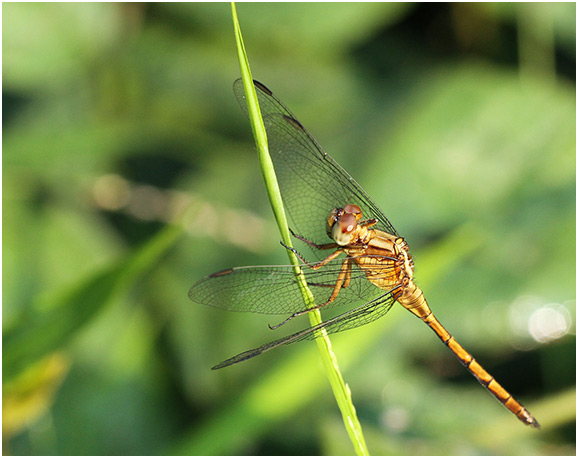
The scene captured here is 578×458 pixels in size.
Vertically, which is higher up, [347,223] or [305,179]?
[305,179]

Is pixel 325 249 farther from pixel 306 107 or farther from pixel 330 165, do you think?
pixel 306 107

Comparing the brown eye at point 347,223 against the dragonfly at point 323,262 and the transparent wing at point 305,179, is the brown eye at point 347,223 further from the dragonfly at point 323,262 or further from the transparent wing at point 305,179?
the transparent wing at point 305,179

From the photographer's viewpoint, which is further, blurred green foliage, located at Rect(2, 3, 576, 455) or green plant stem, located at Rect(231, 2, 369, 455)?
blurred green foliage, located at Rect(2, 3, 576, 455)

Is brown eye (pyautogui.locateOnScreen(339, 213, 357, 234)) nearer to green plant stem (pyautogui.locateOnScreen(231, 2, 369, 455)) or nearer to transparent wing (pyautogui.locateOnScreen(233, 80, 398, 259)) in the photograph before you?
transparent wing (pyautogui.locateOnScreen(233, 80, 398, 259))

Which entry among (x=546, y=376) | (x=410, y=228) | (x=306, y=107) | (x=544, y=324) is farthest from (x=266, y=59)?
(x=546, y=376)

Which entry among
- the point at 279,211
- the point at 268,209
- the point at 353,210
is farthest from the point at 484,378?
the point at 279,211

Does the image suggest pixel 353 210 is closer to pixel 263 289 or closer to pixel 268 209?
pixel 263 289

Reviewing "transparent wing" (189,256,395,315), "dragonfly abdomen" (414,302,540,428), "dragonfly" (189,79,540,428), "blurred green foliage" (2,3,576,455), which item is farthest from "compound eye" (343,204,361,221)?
"dragonfly abdomen" (414,302,540,428)
